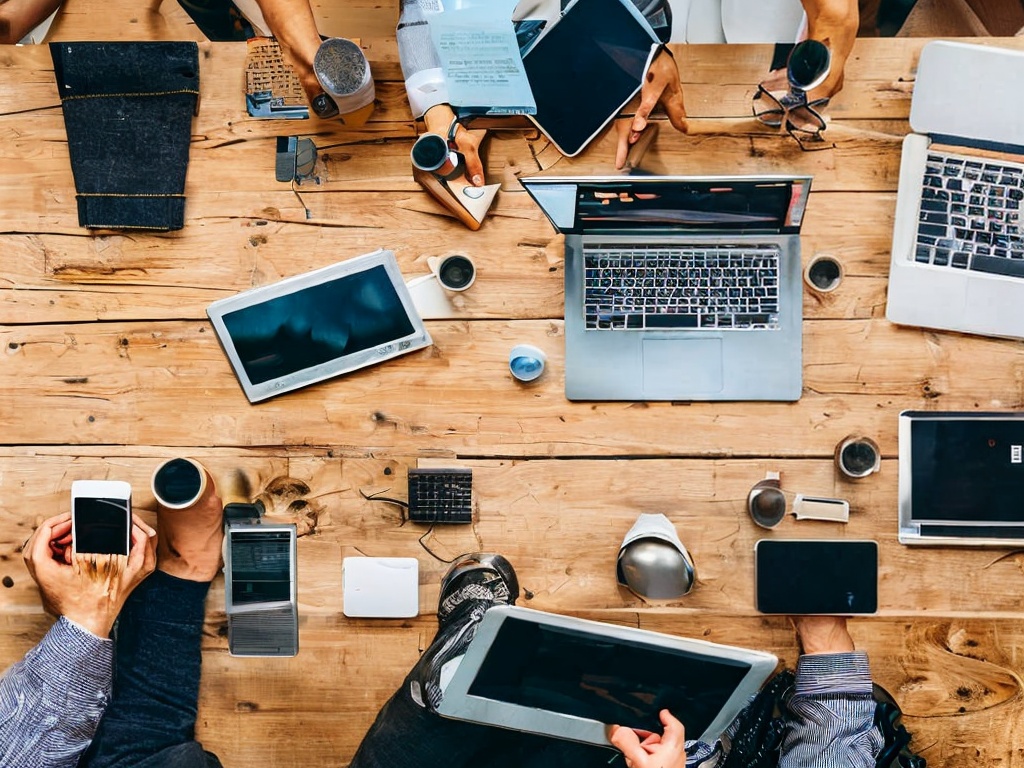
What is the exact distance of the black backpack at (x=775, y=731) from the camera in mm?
1745

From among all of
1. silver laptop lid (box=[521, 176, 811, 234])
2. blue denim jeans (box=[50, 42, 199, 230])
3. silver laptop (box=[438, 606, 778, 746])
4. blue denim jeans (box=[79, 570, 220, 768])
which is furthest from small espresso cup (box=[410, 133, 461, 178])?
blue denim jeans (box=[79, 570, 220, 768])

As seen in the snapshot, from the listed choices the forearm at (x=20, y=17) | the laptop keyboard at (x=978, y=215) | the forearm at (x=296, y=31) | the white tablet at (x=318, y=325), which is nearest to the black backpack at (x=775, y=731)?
the laptop keyboard at (x=978, y=215)

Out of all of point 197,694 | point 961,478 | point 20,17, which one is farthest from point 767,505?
point 20,17

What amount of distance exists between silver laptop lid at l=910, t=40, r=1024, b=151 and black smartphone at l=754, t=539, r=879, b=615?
0.88 metres

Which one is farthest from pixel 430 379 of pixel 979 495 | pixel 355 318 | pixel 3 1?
pixel 3 1

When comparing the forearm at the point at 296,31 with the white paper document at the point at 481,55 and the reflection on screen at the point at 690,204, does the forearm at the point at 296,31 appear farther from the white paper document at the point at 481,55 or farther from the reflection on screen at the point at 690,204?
the reflection on screen at the point at 690,204

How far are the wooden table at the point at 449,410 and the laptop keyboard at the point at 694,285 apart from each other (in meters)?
0.12

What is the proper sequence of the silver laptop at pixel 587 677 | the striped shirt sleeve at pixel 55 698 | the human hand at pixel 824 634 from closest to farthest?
the silver laptop at pixel 587 677 < the striped shirt sleeve at pixel 55 698 < the human hand at pixel 824 634

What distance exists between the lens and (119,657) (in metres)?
1.78

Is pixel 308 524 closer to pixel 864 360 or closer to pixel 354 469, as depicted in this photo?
pixel 354 469

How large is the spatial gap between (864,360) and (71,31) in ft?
7.38

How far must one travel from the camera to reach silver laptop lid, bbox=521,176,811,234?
166 centimetres

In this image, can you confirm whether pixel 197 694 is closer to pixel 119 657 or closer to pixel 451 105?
pixel 119 657

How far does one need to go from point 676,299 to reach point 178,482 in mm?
1097
